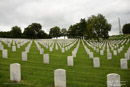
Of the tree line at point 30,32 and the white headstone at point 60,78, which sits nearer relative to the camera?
the white headstone at point 60,78

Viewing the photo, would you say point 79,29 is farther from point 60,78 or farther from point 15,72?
point 60,78

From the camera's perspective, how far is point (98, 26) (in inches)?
1791

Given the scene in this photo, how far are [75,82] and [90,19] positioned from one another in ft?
140

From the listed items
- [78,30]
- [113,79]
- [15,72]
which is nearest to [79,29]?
[78,30]

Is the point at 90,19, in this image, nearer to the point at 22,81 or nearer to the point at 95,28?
the point at 95,28

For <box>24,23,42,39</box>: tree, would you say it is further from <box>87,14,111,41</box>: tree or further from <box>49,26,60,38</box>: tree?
<box>87,14,111,41</box>: tree

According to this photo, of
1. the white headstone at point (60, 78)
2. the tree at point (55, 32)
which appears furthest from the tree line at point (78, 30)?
the white headstone at point (60, 78)

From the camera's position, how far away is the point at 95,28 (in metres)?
45.9

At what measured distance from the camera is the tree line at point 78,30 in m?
45.5

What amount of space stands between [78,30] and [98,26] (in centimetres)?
2707

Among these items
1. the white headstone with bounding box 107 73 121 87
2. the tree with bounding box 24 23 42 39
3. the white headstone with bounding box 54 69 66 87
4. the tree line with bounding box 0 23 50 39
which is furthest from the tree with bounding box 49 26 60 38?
the white headstone with bounding box 107 73 121 87

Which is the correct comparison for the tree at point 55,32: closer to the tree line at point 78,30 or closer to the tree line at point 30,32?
the tree line at point 78,30

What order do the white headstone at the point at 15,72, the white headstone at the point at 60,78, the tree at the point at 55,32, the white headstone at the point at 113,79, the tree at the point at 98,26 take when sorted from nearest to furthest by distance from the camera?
the white headstone at the point at 113,79, the white headstone at the point at 60,78, the white headstone at the point at 15,72, the tree at the point at 98,26, the tree at the point at 55,32

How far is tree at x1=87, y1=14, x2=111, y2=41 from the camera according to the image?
4524cm
